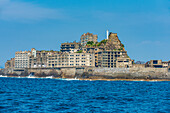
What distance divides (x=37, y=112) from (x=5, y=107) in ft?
23.1

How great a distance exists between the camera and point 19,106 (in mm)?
56844

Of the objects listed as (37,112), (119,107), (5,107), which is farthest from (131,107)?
(5,107)

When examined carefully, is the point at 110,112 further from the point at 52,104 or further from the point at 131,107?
the point at 52,104

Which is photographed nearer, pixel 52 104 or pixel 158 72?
pixel 52 104

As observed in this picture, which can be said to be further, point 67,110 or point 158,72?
point 158,72

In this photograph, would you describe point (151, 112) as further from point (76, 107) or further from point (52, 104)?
point (52, 104)

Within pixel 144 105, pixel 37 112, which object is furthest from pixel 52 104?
pixel 144 105

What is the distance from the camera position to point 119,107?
5784 centimetres

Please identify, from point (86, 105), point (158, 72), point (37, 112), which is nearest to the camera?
point (37, 112)

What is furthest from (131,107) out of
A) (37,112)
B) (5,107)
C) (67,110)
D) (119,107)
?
(5,107)

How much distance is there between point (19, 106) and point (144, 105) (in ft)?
67.4

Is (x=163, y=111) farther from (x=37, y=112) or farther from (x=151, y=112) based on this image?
(x=37, y=112)

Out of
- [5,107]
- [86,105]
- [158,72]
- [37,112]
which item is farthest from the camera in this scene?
[158,72]

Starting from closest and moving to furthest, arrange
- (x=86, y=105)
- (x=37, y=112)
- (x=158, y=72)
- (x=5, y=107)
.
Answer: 1. (x=37, y=112)
2. (x=5, y=107)
3. (x=86, y=105)
4. (x=158, y=72)
